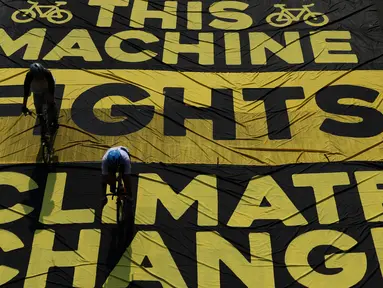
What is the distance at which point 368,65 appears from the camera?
1202cm

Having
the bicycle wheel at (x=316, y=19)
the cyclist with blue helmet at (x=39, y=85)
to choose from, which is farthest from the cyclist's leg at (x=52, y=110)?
the bicycle wheel at (x=316, y=19)

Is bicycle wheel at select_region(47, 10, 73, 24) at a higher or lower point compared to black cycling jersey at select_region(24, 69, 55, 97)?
lower

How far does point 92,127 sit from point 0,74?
8.96 ft

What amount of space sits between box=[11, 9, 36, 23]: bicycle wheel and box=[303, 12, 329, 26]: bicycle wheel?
267 inches

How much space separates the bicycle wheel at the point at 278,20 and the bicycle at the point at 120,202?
6211 mm

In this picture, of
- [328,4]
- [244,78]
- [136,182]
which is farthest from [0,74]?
[328,4]

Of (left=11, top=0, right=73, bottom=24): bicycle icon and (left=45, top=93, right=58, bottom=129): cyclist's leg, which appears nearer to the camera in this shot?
(left=45, top=93, right=58, bottom=129): cyclist's leg

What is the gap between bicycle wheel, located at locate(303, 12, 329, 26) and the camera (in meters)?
13.1

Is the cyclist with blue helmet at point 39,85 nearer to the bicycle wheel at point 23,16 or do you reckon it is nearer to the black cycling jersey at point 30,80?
the black cycling jersey at point 30,80

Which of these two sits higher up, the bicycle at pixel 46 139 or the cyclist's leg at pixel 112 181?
the cyclist's leg at pixel 112 181

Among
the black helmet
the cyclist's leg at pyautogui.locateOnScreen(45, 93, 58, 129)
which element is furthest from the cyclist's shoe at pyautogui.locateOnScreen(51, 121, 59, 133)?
the black helmet

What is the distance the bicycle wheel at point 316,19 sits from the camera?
13.1 metres

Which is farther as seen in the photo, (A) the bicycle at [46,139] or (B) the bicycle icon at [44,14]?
Answer: (B) the bicycle icon at [44,14]

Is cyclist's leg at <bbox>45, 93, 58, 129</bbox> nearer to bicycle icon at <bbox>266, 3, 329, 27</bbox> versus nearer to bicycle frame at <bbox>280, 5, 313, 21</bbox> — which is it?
bicycle icon at <bbox>266, 3, 329, 27</bbox>
